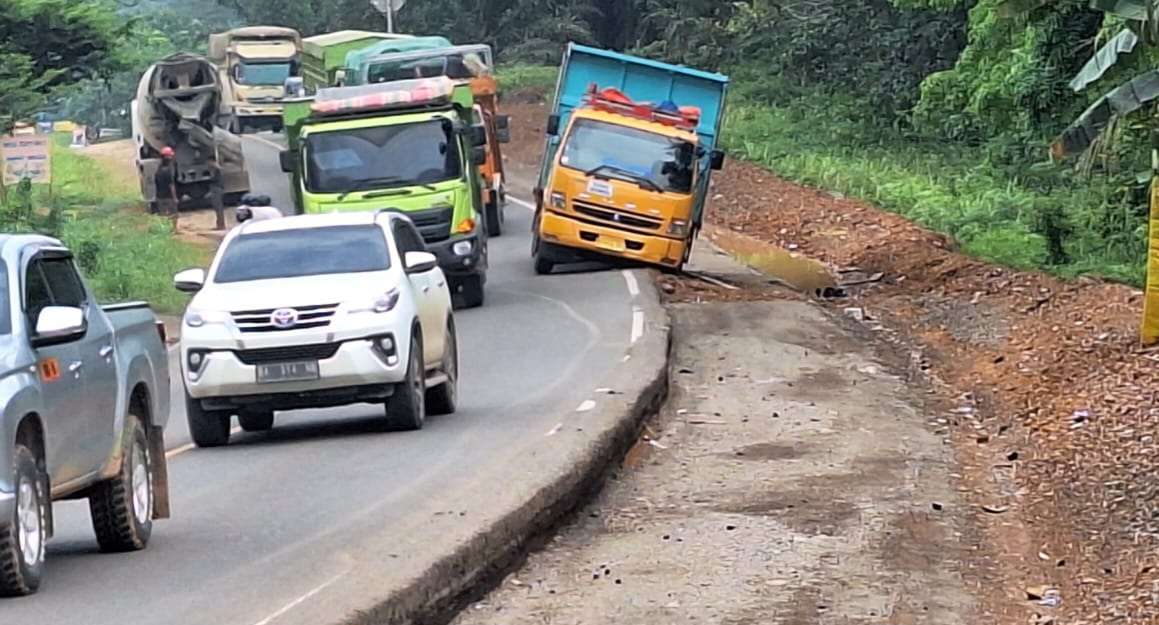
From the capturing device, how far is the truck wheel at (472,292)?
26.3 m

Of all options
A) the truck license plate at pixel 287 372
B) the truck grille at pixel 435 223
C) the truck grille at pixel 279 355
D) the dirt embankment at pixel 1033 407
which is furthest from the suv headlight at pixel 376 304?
the truck grille at pixel 435 223

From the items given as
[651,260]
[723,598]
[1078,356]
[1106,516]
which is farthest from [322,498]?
[651,260]

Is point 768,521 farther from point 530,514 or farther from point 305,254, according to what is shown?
point 305,254

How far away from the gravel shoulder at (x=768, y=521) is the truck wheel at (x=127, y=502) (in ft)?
6.70

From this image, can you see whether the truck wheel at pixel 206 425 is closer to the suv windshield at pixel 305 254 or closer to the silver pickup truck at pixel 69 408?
the suv windshield at pixel 305 254

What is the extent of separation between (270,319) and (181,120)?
83.5 ft

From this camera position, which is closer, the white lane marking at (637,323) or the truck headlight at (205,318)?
the truck headlight at (205,318)

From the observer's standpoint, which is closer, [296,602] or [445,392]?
[296,602]

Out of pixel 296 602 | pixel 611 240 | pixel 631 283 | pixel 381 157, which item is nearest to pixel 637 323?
pixel 381 157

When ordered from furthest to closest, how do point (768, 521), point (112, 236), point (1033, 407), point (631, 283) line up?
point (112, 236) < point (631, 283) < point (1033, 407) < point (768, 521)

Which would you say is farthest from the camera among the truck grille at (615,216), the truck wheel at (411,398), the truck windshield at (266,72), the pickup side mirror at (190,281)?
the truck windshield at (266,72)

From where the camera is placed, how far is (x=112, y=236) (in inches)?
1410

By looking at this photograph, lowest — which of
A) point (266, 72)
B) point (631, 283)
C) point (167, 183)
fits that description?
point (266, 72)

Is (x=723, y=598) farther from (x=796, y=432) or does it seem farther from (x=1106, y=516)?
(x=796, y=432)
